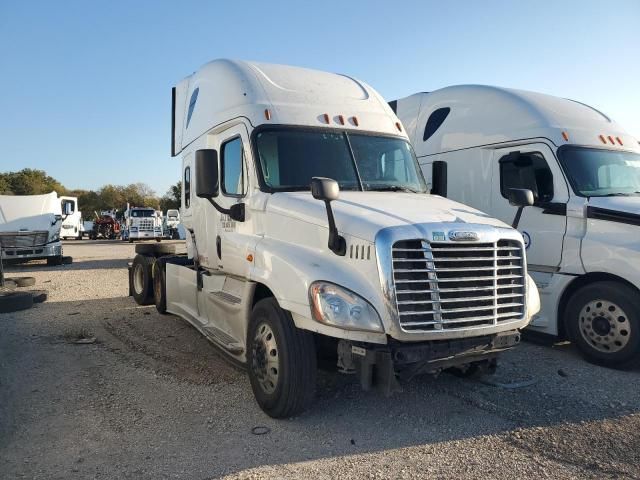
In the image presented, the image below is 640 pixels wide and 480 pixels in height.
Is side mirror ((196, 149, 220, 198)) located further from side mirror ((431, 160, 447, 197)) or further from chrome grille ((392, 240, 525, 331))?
side mirror ((431, 160, 447, 197))

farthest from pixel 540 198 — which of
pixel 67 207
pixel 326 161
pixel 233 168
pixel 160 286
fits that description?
pixel 67 207

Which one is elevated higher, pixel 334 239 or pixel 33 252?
pixel 334 239

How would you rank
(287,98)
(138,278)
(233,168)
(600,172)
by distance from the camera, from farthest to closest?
1. (138,278)
2. (600,172)
3. (233,168)
4. (287,98)

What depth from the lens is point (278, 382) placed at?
421 cm

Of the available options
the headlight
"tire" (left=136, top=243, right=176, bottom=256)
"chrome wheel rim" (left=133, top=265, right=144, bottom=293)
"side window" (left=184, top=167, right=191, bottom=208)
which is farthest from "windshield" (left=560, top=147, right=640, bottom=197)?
"chrome wheel rim" (left=133, top=265, right=144, bottom=293)

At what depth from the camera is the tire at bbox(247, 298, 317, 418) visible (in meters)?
4.11

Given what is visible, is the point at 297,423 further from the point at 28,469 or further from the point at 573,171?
the point at 573,171

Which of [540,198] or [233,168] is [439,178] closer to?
[540,198]

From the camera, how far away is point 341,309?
3766 mm

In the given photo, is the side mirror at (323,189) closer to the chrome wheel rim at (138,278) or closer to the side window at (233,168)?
the side window at (233,168)

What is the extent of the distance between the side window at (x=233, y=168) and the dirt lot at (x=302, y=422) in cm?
204

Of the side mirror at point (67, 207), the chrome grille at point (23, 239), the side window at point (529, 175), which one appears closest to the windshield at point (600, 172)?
the side window at point (529, 175)

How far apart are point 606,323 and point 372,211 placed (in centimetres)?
360

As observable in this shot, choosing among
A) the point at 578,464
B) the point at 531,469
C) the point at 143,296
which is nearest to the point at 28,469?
the point at 531,469
